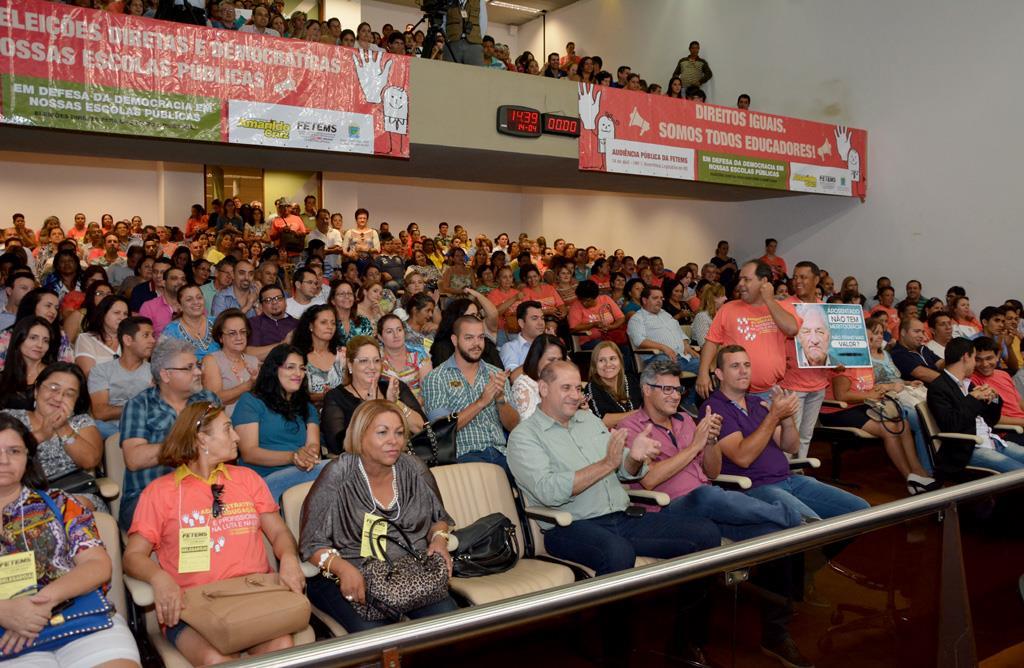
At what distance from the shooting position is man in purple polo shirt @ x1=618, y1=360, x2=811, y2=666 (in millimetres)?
3502

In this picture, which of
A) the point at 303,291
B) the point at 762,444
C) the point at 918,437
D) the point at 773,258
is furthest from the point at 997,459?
the point at 773,258

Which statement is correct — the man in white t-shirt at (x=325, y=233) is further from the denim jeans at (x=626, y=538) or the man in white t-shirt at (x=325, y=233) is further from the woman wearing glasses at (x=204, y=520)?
the woman wearing glasses at (x=204, y=520)

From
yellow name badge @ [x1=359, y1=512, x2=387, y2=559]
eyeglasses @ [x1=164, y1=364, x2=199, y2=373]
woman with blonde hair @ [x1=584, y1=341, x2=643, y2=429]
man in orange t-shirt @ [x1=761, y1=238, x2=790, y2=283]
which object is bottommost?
yellow name badge @ [x1=359, y1=512, x2=387, y2=559]

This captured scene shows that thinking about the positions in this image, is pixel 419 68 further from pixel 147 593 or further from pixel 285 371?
pixel 147 593

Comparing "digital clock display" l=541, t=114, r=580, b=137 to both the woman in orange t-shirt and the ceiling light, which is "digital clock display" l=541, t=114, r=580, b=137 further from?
the ceiling light

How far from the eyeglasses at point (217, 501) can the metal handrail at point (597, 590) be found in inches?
56.7

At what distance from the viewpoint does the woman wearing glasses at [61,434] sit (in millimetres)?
3193

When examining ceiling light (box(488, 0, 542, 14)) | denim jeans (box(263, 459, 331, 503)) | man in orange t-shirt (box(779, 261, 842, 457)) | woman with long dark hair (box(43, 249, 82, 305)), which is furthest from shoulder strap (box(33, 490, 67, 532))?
ceiling light (box(488, 0, 542, 14))

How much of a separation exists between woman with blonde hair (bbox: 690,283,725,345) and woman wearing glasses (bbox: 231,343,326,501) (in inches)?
197

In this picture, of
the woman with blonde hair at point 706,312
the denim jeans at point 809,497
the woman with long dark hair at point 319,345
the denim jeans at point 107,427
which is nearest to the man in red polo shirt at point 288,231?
the woman with blonde hair at point 706,312

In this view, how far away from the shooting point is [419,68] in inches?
287

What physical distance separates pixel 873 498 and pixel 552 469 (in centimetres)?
332

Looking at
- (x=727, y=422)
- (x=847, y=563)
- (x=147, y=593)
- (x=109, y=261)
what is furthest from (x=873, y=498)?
(x=109, y=261)

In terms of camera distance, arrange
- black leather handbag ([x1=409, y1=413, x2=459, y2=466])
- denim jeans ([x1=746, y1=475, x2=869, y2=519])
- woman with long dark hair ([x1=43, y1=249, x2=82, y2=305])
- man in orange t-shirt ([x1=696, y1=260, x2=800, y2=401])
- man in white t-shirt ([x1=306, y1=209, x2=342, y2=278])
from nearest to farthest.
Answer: denim jeans ([x1=746, y1=475, x2=869, y2=519]) → black leather handbag ([x1=409, y1=413, x2=459, y2=466]) → man in orange t-shirt ([x1=696, y1=260, x2=800, y2=401]) → woman with long dark hair ([x1=43, y1=249, x2=82, y2=305]) → man in white t-shirt ([x1=306, y1=209, x2=342, y2=278])
